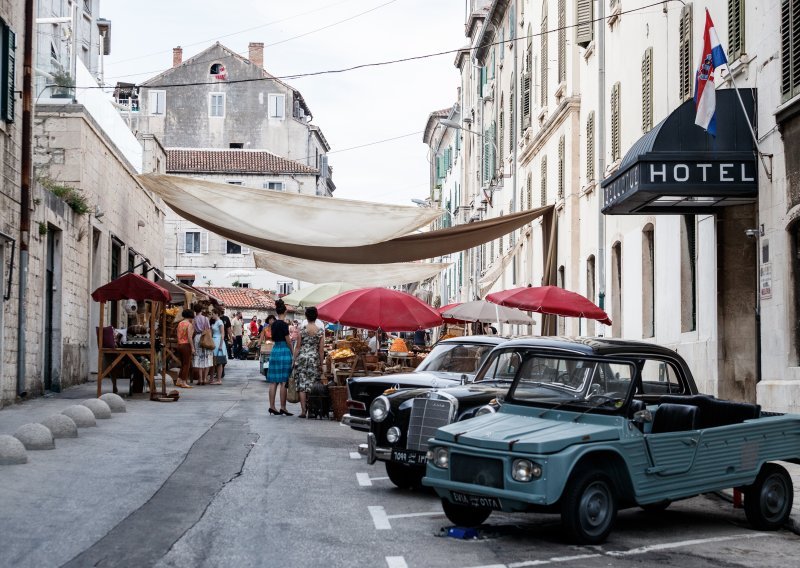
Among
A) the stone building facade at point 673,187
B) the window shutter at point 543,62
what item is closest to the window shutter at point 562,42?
the stone building facade at point 673,187

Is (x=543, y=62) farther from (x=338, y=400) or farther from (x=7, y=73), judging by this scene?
(x=7, y=73)

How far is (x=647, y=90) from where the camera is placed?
20859mm

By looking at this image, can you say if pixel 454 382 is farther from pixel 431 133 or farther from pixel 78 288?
pixel 431 133

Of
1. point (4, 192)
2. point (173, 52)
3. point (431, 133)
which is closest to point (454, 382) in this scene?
point (4, 192)

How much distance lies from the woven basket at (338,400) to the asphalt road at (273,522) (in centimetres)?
452

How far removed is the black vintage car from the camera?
32.2 ft

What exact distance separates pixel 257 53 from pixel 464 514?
77.0 m

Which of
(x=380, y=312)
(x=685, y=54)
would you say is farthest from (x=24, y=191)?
(x=685, y=54)

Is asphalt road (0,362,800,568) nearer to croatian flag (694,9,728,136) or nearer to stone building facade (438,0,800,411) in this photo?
stone building facade (438,0,800,411)

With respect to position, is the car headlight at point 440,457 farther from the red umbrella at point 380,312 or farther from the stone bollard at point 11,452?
the red umbrella at point 380,312

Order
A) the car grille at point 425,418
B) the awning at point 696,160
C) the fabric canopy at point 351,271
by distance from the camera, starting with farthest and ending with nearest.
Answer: the fabric canopy at point 351,271 → the awning at point 696,160 → the car grille at point 425,418

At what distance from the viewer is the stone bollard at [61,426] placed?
14281 millimetres

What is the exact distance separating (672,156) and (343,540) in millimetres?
8803

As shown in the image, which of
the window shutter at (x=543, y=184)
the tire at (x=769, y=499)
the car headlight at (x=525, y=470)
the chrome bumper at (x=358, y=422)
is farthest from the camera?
the window shutter at (x=543, y=184)
